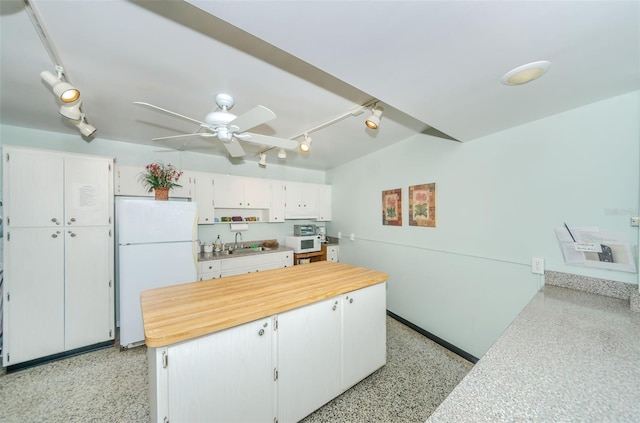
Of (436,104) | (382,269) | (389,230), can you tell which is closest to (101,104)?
(436,104)

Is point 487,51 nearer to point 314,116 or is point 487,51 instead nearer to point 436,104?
point 436,104

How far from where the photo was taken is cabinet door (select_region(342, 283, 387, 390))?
180cm

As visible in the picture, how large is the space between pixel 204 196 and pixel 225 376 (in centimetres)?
269

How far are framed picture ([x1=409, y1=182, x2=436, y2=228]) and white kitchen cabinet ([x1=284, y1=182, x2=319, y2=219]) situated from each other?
1956 mm

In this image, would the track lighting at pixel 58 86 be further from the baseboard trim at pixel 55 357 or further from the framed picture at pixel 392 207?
the framed picture at pixel 392 207

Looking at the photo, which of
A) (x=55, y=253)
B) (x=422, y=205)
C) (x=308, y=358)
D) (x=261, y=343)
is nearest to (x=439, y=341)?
(x=422, y=205)

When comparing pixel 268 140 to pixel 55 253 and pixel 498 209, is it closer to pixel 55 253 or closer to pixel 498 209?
pixel 498 209

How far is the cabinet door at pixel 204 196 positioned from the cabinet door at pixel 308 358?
96.8 inches

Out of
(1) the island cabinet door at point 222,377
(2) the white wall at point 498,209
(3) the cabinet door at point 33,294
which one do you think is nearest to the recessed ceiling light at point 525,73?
(2) the white wall at point 498,209

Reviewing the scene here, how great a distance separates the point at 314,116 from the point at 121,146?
9.04 feet

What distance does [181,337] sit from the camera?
3.50 ft

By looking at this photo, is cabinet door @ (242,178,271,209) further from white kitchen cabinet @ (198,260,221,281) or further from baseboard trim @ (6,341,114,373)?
baseboard trim @ (6,341,114,373)

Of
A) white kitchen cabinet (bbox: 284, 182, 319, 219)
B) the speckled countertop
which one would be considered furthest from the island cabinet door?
white kitchen cabinet (bbox: 284, 182, 319, 219)

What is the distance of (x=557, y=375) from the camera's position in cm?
84
